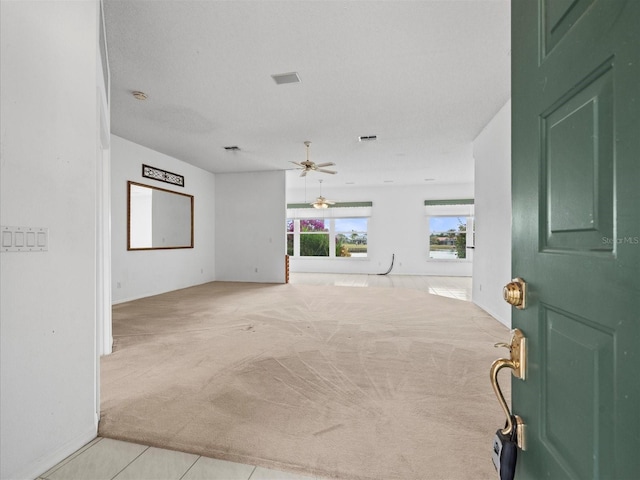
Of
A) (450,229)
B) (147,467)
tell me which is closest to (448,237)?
(450,229)

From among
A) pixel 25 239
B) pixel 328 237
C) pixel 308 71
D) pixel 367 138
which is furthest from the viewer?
pixel 328 237

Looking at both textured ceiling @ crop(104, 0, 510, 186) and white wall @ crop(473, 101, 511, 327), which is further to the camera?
white wall @ crop(473, 101, 511, 327)

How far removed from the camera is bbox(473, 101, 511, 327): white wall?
14.0ft

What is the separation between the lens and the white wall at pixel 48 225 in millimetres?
1397

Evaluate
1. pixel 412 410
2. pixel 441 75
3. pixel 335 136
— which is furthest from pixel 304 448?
pixel 335 136

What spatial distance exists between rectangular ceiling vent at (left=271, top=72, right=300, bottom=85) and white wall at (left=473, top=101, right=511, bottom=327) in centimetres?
269

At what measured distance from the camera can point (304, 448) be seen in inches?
66.9

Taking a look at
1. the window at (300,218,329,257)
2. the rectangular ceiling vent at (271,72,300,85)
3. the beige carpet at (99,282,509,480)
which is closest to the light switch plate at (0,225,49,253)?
the beige carpet at (99,282,509,480)

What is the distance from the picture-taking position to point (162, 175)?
22.1ft

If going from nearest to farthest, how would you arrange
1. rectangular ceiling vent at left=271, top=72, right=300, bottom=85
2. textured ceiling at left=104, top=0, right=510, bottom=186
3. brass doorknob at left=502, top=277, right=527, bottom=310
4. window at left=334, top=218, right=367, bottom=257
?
brass doorknob at left=502, top=277, right=527, bottom=310
textured ceiling at left=104, top=0, right=510, bottom=186
rectangular ceiling vent at left=271, top=72, right=300, bottom=85
window at left=334, top=218, right=367, bottom=257

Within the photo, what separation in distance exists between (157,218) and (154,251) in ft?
2.16

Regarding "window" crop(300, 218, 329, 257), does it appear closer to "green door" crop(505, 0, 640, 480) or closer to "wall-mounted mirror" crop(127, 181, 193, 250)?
"wall-mounted mirror" crop(127, 181, 193, 250)

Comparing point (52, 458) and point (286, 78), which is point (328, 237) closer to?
point (286, 78)

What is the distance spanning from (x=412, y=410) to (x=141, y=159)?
627cm
